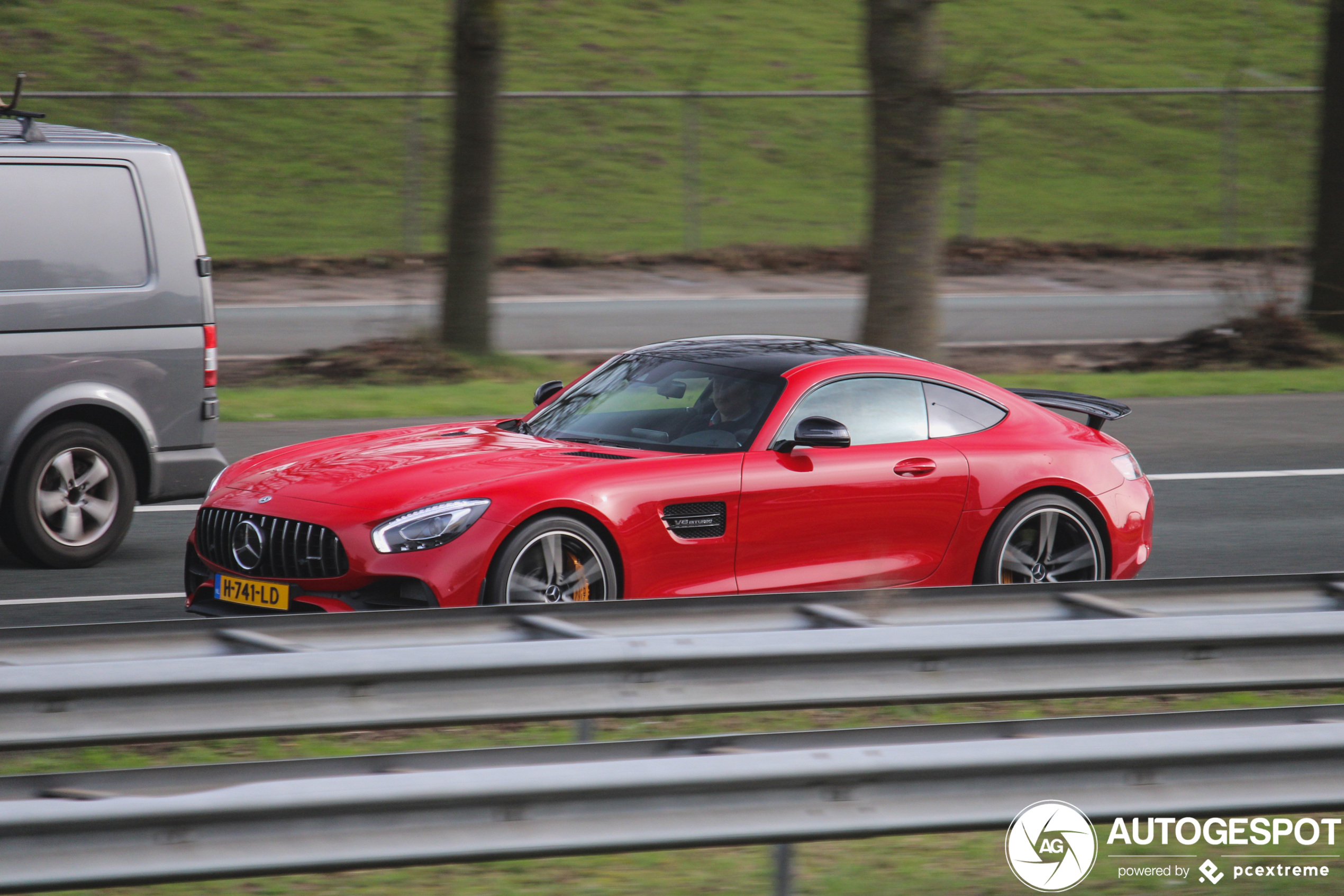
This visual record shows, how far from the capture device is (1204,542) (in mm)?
9766

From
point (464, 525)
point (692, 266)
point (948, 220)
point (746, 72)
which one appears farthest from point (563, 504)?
point (746, 72)

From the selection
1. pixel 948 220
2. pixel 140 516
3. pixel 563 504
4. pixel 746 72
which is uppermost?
pixel 746 72

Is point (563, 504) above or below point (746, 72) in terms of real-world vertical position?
below

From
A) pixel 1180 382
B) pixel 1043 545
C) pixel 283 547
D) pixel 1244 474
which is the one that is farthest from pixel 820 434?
pixel 1180 382

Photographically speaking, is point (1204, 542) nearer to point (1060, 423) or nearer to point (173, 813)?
point (1060, 423)

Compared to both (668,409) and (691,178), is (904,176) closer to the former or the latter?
(668,409)

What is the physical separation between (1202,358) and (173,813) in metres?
15.9

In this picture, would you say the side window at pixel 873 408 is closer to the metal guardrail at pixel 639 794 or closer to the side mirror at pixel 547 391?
the side mirror at pixel 547 391

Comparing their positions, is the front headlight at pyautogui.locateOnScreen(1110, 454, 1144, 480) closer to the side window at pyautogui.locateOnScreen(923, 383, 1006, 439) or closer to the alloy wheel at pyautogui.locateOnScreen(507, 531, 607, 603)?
the side window at pyautogui.locateOnScreen(923, 383, 1006, 439)

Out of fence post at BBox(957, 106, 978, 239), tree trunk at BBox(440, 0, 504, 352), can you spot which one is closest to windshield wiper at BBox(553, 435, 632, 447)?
tree trunk at BBox(440, 0, 504, 352)

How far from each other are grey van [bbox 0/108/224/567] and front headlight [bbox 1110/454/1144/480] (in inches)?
190

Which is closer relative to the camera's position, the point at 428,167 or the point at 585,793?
the point at 585,793

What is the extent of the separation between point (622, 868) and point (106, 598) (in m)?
4.42

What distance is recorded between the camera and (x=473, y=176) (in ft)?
53.7
